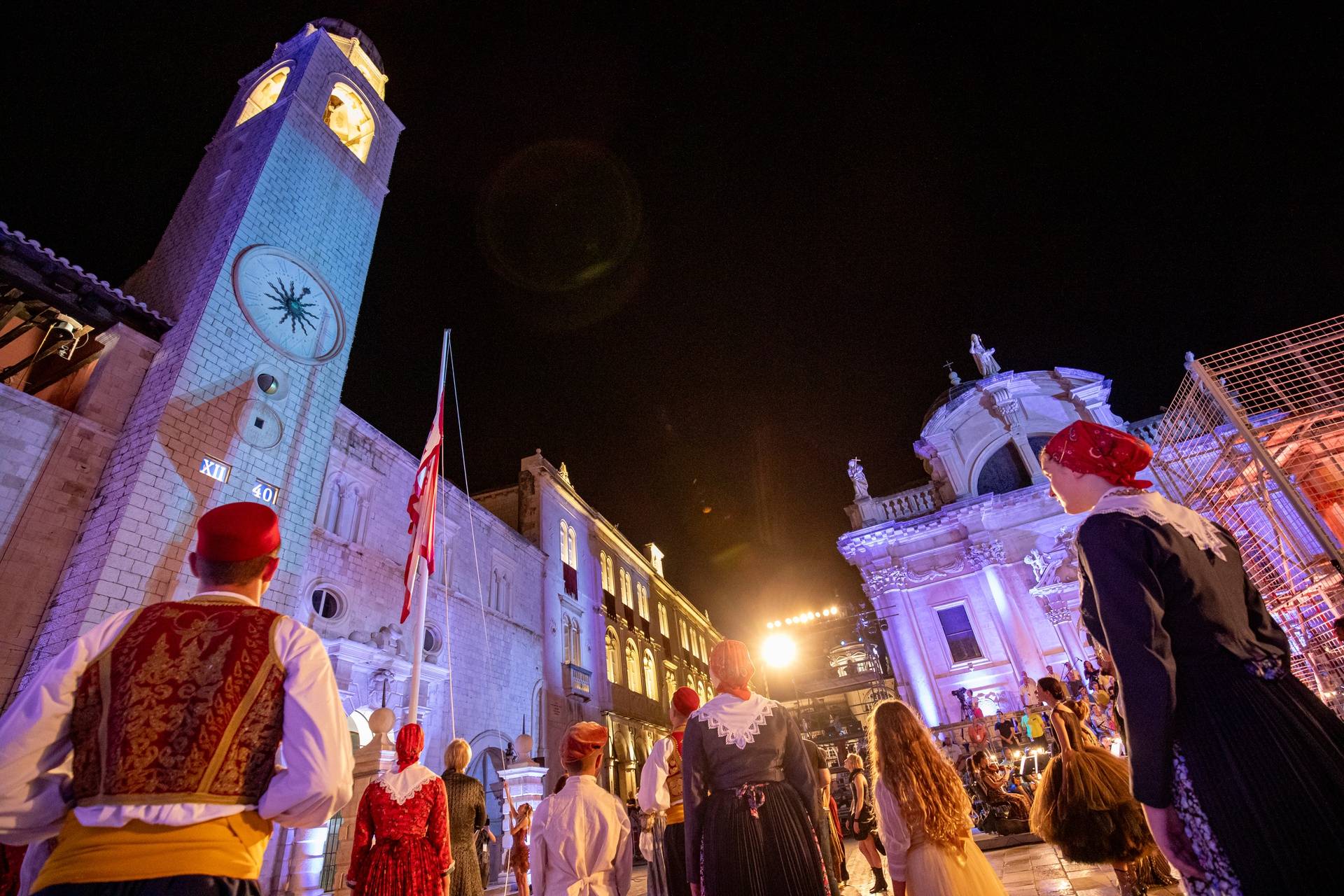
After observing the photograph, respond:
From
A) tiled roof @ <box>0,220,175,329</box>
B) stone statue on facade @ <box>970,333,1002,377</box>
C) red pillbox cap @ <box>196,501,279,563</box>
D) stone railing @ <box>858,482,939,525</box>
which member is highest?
stone statue on facade @ <box>970,333,1002,377</box>

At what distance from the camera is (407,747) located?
15.2ft

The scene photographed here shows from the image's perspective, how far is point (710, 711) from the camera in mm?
3254

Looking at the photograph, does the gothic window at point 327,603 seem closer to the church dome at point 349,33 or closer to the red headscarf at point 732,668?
the red headscarf at point 732,668

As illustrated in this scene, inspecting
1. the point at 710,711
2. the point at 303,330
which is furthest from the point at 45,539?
the point at 710,711

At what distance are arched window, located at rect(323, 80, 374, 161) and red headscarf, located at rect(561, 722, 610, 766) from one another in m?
16.7

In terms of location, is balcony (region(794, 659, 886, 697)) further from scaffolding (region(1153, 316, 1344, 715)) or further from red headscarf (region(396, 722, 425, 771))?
red headscarf (region(396, 722, 425, 771))

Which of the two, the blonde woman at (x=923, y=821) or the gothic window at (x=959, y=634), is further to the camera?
the gothic window at (x=959, y=634)

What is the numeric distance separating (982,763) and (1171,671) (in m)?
8.24

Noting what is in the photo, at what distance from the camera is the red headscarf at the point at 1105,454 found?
2.14 meters

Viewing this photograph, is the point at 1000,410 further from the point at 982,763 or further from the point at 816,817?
the point at 816,817

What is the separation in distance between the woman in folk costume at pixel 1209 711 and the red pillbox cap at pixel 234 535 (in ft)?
8.87

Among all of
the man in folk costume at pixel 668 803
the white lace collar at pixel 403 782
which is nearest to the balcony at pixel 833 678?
the man in folk costume at pixel 668 803

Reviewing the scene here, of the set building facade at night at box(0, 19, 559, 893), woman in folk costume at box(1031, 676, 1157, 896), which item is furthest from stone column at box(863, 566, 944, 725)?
woman in folk costume at box(1031, 676, 1157, 896)

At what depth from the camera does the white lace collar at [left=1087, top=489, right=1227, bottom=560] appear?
185cm
